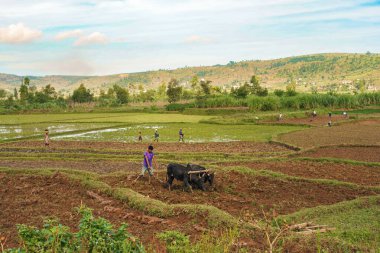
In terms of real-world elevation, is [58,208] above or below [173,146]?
above

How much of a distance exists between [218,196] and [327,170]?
866 cm

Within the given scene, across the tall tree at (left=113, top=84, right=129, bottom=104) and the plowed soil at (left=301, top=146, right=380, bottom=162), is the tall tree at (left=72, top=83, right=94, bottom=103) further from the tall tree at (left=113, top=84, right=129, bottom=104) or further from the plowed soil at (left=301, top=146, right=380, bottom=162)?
the plowed soil at (left=301, top=146, right=380, bottom=162)

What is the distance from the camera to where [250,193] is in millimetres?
15266

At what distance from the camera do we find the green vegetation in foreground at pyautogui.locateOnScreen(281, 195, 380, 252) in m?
9.66

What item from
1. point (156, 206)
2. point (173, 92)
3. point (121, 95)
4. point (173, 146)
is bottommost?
point (173, 146)

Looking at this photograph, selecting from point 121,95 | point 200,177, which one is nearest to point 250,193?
point 200,177

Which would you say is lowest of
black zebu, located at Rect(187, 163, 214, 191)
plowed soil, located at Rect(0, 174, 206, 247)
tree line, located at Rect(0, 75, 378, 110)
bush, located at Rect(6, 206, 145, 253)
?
plowed soil, located at Rect(0, 174, 206, 247)

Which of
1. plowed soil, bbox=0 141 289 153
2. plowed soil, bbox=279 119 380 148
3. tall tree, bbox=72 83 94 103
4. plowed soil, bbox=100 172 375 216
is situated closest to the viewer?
plowed soil, bbox=100 172 375 216

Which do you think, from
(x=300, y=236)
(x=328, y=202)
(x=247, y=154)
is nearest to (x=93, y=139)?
(x=247, y=154)

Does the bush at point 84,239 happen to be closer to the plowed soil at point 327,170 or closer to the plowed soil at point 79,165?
the plowed soil at point 327,170

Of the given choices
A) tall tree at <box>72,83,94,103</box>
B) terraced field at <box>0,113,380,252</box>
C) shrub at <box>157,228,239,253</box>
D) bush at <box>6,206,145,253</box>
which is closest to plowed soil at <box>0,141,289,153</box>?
terraced field at <box>0,113,380,252</box>

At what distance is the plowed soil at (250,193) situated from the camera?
13537mm

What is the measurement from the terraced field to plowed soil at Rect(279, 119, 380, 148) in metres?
4.12

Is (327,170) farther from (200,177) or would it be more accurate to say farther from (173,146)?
(173,146)
